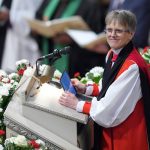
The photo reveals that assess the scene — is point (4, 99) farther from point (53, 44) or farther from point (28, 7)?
point (28, 7)

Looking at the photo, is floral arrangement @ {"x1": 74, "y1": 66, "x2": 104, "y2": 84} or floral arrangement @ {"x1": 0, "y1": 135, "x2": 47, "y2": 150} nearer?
floral arrangement @ {"x1": 0, "y1": 135, "x2": 47, "y2": 150}

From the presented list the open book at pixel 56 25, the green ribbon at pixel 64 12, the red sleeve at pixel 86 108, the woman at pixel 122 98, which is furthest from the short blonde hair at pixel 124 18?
the green ribbon at pixel 64 12

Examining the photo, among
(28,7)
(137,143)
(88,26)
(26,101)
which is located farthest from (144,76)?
(28,7)

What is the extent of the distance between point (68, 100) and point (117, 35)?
385 millimetres

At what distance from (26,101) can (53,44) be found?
11.4ft

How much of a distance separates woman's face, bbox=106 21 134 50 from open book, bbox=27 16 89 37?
2853 millimetres

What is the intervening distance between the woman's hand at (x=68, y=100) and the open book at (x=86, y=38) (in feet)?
8.87

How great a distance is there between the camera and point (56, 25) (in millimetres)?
6031

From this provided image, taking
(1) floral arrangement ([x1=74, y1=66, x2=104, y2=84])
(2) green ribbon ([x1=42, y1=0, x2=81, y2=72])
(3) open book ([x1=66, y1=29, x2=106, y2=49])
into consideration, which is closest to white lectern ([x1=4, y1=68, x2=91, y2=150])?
(1) floral arrangement ([x1=74, y1=66, x2=104, y2=84])

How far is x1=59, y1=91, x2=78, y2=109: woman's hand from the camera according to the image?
303cm

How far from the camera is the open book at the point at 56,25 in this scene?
5.92 m

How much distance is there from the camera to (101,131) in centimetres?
313

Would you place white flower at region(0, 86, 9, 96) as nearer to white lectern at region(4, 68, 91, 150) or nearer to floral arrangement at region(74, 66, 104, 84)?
white lectern at region(4, 68, 91, 150)

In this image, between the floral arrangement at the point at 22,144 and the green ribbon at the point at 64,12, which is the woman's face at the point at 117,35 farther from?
the green ribbon at the point at 64,12
